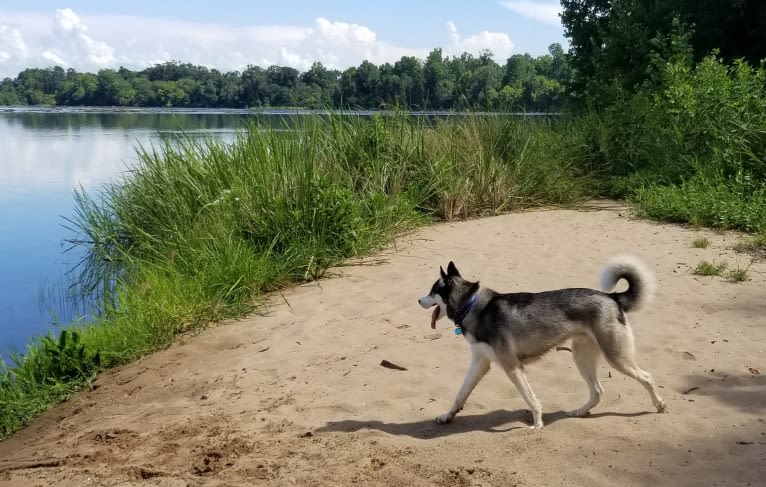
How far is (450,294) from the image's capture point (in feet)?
16.1

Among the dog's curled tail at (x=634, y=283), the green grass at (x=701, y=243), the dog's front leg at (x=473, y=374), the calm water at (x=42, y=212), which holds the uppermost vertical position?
the dog's curled tail at (x=634, y=283)

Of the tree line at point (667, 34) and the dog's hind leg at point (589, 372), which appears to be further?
the tree line at point (667, 34)

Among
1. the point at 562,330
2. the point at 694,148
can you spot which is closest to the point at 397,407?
the point at 562,330

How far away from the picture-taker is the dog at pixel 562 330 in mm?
4438

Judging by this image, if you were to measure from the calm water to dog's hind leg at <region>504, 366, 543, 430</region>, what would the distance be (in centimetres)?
613

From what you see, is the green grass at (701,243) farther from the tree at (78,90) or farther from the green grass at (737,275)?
the tree at (78,90)

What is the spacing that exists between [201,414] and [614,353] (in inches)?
122

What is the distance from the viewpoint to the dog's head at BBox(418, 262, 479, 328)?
4.86m

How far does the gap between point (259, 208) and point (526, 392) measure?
5.32 m

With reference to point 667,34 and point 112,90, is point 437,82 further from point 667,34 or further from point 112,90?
point 112,90

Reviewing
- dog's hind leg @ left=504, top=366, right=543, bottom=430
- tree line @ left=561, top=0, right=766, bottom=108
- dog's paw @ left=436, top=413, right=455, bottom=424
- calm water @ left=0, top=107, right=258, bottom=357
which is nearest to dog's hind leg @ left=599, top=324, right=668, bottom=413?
dog's hind leg @ left=504, top=366, right=543, bottom=430

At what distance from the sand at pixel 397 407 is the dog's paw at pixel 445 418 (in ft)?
0.19

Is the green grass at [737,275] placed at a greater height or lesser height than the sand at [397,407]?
greater

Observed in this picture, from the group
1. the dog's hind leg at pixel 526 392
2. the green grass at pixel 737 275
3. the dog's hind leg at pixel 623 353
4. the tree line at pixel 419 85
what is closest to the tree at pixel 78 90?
the tree line at pixel 419 85
